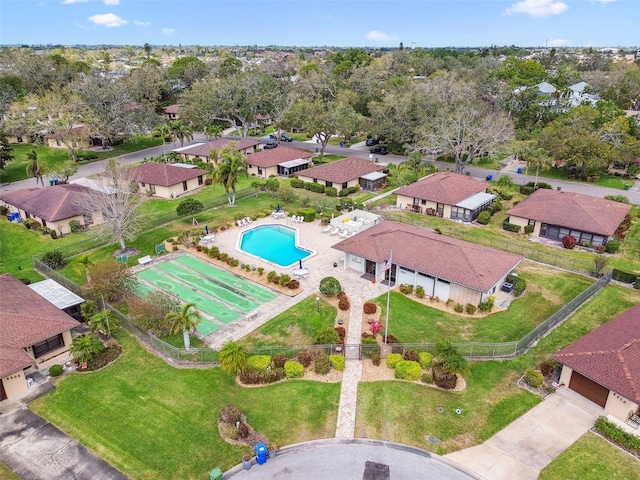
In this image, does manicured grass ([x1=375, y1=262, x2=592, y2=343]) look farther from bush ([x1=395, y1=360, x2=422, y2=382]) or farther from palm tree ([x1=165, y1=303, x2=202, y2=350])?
palm tree ([x1=165, y1=303, x2=202, y2=350])

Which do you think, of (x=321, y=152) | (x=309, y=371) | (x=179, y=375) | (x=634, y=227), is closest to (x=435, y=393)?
(x=309, y=371)

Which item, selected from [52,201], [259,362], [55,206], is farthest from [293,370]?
[52,201]

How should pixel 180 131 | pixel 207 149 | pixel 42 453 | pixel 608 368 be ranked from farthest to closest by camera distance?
pixel 180 131 → pixel 207 149 → pixel 608 368 → pixel 42 453

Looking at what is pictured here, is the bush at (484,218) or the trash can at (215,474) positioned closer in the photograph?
the trash can at (215,474)

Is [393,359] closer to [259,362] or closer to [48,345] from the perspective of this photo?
[259,362]

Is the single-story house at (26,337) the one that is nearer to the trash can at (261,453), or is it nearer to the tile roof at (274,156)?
the trash can at (261,453)

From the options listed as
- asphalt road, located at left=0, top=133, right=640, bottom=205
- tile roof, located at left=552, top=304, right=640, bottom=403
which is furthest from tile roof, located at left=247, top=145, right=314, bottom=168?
tile roof, located at left=552, top=304, right=640, bottom=403

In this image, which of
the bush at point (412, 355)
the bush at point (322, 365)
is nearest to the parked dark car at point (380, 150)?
the bush at point (412, 355)
